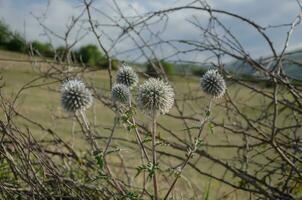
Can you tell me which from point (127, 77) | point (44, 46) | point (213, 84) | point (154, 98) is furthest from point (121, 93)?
point (44, 46)

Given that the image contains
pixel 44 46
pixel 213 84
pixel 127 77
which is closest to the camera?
pixel 213 84

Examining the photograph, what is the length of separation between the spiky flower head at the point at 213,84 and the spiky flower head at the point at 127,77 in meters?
0.38

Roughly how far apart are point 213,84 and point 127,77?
465mm

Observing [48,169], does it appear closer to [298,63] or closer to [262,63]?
[262,63]

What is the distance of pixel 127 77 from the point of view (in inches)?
117

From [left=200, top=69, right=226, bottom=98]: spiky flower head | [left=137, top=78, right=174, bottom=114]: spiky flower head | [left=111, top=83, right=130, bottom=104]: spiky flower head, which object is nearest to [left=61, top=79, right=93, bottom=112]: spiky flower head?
[left=111, top=83, right=130, bottom=104]: spiky flower head

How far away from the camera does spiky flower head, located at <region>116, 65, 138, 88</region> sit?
2924 millimetres

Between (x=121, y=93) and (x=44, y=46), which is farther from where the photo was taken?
(x=44, y=46)

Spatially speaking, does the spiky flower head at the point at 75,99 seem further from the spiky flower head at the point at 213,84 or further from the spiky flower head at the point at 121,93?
the spiky flower head at the point at 213,84

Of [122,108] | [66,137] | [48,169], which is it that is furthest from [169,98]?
[66,137]

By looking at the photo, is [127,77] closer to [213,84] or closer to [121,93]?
[121,93]

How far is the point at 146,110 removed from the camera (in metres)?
2.70

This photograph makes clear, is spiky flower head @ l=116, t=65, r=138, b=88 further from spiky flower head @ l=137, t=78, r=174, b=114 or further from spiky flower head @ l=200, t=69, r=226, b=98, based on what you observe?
spiky flower head @ l=200, t=69, r=226, b=98

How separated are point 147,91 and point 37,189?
712 millimetres
